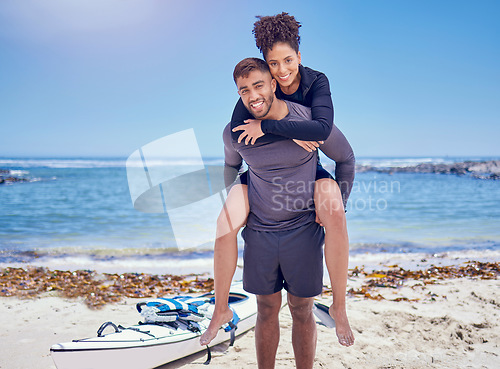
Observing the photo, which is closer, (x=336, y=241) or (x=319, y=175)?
(x=336, y=241)

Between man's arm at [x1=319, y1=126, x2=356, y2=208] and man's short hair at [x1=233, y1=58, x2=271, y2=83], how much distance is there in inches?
26.3

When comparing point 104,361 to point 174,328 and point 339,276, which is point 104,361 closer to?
point 174,328

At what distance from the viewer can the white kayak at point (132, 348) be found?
3.20m

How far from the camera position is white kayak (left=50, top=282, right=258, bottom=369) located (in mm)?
3199

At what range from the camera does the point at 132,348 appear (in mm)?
3557

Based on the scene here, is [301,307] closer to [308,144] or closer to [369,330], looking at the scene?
[308,144]

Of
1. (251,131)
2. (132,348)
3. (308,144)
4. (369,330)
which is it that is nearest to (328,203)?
(308,144)

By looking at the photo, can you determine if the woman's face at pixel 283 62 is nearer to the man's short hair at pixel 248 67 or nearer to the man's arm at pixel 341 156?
the man's short hair at pixel 248 67

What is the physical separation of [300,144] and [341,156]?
0.43 m

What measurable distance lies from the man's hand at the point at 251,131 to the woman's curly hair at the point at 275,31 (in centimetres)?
61

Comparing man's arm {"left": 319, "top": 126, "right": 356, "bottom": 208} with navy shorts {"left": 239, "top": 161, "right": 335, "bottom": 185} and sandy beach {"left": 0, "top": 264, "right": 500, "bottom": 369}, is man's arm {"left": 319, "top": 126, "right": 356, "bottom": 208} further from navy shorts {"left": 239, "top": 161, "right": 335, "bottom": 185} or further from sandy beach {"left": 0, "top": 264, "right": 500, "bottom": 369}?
sandy beach {"left": 0, "top": 264, "right": 500, "bottom": 369}

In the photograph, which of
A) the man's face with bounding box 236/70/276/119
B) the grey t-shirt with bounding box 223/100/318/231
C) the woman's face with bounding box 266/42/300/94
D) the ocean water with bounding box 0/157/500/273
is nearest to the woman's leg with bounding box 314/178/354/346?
the grey t-shirt with bounding box 223/100/318/231

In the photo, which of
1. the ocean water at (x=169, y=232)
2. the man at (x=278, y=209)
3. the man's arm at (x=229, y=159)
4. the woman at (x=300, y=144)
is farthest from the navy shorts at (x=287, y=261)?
the ocean water at (x=169, y=232)

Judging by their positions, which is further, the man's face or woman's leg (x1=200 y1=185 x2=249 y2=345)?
woman's leg (x1=200 y1=185 x2=249 y2=345)
